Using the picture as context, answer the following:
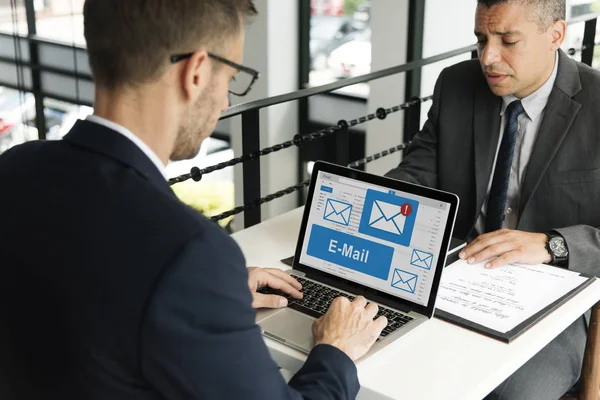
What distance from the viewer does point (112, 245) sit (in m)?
1.16

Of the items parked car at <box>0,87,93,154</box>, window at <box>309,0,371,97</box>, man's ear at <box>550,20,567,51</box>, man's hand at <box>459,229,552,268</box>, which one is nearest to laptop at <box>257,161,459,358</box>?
man's hand at <box>459,229,552,268</box>

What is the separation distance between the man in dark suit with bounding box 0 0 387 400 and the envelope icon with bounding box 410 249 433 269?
0.57 metres

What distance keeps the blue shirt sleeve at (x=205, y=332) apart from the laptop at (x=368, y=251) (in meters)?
0.48

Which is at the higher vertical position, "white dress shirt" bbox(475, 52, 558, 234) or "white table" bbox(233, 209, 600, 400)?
"white dress shirt" bbox(475, 52, 558, 234)

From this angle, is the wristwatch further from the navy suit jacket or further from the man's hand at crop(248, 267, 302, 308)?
the navy suit jacket

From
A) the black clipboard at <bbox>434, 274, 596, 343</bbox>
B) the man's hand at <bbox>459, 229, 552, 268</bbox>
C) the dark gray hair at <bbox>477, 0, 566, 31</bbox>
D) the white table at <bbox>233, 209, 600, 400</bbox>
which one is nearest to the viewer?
the white table at <bbox>233, 209, 600, 400</bbox>

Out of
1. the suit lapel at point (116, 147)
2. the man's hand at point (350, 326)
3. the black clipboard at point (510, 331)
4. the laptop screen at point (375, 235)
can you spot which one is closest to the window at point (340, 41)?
the laptop screen at point (375, 235)

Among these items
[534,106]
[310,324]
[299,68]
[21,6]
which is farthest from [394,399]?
[299,68]

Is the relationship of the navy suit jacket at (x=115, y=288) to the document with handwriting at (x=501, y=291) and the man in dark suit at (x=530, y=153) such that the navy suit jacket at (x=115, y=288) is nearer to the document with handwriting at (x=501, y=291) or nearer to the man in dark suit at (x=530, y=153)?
the document with handwriting at (x=501, y=291)

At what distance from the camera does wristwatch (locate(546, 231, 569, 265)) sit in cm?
207

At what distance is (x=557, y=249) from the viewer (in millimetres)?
2084

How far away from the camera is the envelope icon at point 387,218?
1.85 metres

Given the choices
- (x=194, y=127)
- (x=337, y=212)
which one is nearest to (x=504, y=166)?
(x=337, y=212)

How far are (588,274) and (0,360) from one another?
1.39 m
